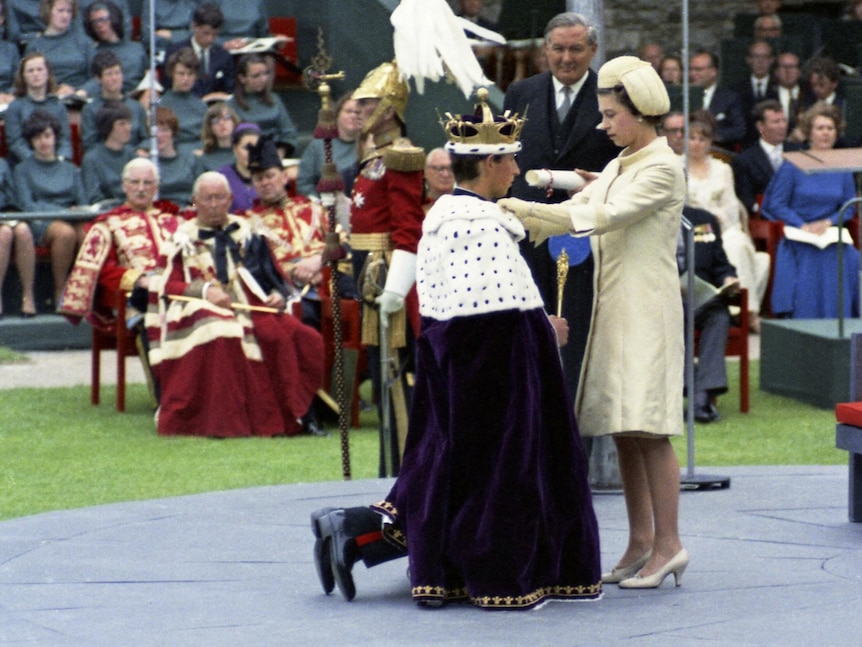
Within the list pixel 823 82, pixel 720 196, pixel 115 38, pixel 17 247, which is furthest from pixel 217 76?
pixel 823 82

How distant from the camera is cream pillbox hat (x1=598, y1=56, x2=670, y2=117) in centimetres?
566

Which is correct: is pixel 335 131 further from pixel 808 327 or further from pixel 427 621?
pixel 808 327

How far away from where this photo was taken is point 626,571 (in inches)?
232

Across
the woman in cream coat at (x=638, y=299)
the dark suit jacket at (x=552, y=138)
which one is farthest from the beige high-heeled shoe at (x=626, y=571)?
the dark suit jacket at (x=552, y=138)

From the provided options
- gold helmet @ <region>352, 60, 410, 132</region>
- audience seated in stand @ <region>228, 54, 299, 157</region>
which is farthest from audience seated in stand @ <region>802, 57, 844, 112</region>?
gold helmet @ <region>352, 60, 410, 132</region>

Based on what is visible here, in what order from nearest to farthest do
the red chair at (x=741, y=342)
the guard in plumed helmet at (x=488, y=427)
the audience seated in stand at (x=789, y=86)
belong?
the guard in plumed helmet at (x=488, y=427) → the red chair at (x=741, y=342) → the audience seated in stand at (x=789, y=86)

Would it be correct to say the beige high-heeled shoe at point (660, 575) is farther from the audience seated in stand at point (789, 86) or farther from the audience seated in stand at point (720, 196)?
the audience seated in stand at point (789, 86)

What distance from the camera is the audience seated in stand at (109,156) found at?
42.0ft

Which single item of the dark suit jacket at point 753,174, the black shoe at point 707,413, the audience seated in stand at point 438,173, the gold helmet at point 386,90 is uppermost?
the gold helmet at point 386,90

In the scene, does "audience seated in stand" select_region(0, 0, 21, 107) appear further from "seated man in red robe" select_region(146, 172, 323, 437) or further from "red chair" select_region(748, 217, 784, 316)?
"red chair" select_region(748, 217, 784, 316)

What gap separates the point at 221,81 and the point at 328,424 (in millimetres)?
4245

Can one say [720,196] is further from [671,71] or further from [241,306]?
[241,306]

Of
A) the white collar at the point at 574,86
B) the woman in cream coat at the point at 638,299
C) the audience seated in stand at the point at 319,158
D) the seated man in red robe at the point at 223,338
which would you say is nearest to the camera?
the woman in cream coat at the point at 638,299

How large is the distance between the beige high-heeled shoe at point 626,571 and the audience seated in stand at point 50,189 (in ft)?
23.6
